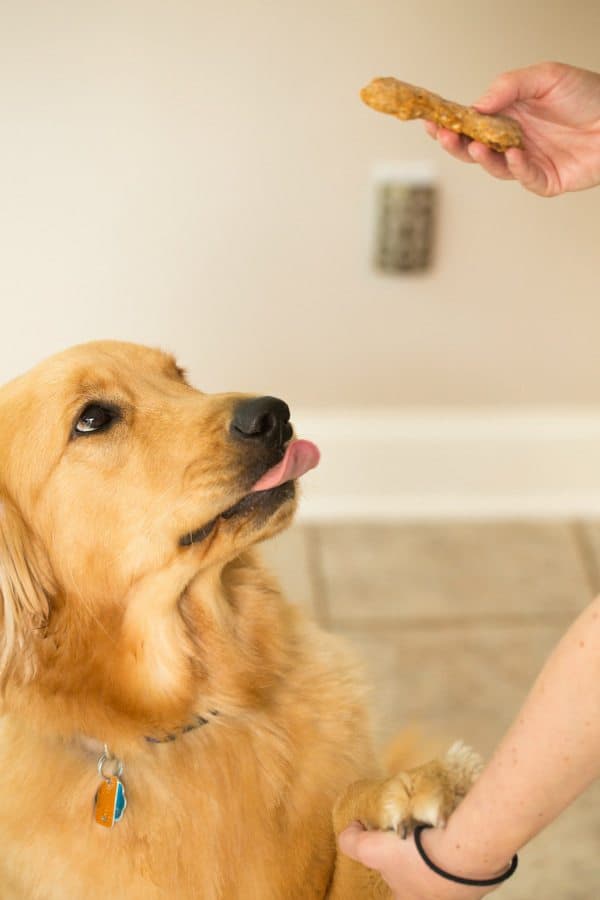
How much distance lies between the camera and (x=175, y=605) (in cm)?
162

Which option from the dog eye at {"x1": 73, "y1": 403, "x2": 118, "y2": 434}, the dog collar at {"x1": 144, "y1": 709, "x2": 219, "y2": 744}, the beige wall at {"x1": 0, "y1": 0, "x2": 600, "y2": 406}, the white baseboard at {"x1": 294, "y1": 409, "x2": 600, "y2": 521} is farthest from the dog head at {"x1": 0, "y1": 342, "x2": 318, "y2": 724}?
the white baseboard at {"x1": 294, "y1": 409, "x2": 600, "y2": 521}

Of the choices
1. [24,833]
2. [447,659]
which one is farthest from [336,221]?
[24,833]

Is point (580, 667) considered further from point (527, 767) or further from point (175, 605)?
point (175, 605)

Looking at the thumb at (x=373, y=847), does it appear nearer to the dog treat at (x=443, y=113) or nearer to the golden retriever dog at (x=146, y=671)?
the golden retriever dog at (x=146, y=671)

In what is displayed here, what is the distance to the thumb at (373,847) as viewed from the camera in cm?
145

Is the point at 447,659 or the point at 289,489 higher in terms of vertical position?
the point at 289,489

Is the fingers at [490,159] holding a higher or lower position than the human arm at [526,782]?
higher

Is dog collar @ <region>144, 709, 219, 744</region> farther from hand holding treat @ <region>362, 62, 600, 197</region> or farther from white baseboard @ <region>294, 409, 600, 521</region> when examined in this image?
white baseboard @ <region>294, 409, 600, 521</region>

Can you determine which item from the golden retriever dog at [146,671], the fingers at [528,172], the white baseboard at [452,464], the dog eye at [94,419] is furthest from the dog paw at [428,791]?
the white baseboard at [452,464]

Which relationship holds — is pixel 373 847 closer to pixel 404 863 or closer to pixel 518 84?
pixel 404 863

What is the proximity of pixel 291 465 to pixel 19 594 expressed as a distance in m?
0.40

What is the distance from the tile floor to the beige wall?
352 millimetres

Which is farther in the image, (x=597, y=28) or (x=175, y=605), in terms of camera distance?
(x=597, y=28)

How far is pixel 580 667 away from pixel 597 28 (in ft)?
5.66
